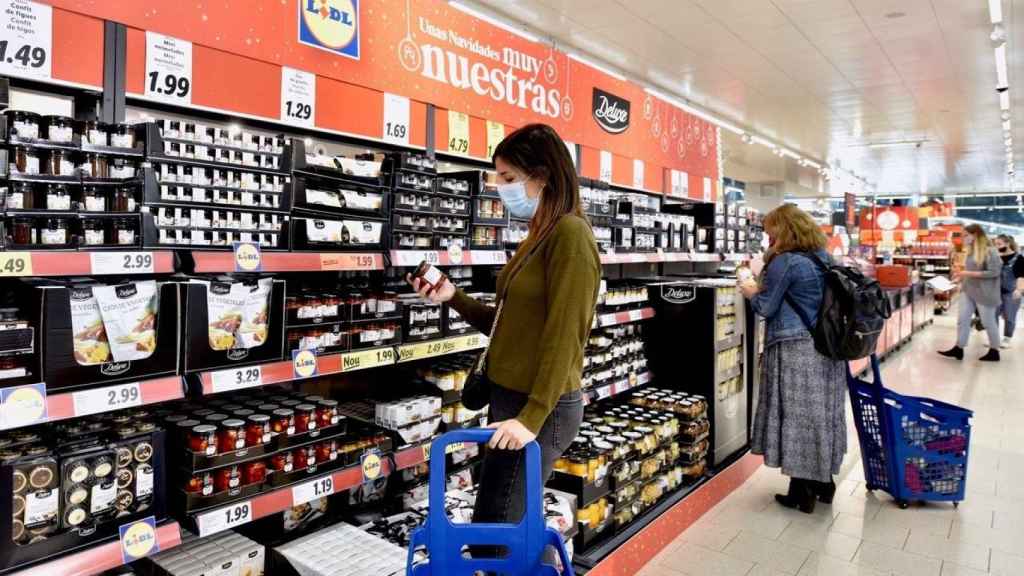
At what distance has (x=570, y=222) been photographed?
1775 millimetres

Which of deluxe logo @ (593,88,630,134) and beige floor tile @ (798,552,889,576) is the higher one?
deluxe logo @ (593,88,630,134)

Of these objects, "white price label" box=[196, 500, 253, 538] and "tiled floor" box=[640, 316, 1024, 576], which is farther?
"tiled floor" box=[640, 316, 1024, 576]

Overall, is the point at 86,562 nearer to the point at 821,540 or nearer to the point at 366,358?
the point at 366,358

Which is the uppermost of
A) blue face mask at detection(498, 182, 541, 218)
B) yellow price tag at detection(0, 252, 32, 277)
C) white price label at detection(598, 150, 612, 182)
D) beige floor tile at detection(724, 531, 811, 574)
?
white price label at detection(598, 150, 612, 182)

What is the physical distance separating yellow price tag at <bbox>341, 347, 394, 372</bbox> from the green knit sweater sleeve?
0.77 metres

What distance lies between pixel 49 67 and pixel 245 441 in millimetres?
1160

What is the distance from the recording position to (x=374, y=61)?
8.86ft

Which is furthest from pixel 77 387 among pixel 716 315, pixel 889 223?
pixel 889 223

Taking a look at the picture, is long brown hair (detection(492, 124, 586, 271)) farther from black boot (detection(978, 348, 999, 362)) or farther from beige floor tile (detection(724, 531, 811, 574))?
black boot (detection(978, 348, 999, 362))

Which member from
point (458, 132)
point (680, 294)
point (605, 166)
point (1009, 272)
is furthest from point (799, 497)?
point (1009, 272)

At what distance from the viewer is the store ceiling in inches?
288

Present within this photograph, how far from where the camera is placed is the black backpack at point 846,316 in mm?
3574

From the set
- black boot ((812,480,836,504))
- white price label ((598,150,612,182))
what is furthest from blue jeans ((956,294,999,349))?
white price label ((598,150,612,182))

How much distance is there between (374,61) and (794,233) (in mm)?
2484
